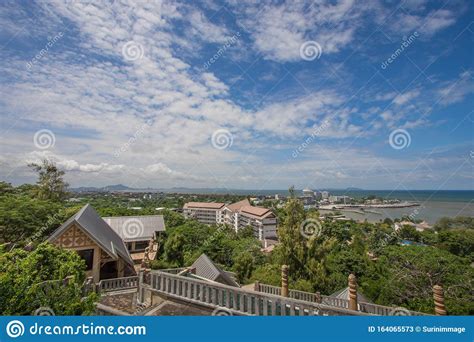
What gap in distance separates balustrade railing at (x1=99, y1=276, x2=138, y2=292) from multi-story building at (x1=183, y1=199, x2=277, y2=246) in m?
24.3

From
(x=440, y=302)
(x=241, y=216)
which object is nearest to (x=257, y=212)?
(x=241, y=216)

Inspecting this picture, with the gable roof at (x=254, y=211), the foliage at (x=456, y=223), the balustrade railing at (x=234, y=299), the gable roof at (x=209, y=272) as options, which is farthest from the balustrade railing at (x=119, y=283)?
the gable roof at (x=254, y=211)

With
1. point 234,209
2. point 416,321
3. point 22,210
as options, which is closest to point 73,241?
point 22,210

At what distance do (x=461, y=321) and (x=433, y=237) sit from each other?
31.6 m

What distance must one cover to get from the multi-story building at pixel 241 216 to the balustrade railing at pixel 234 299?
27013 millimetres

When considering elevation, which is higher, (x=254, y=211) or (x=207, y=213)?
(x=254, y=211)

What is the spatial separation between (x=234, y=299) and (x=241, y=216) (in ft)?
152

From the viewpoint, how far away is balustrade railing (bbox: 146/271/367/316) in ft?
10.1

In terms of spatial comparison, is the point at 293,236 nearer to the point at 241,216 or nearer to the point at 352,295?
the point at 352,295

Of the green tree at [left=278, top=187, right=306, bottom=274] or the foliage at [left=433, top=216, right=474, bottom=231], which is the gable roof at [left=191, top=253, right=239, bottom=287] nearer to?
the green tree at [left=278, top=187, right=306, bottom=274]

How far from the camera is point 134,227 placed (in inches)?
859

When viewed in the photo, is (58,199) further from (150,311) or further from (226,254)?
(150,311)

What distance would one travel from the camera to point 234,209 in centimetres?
5247

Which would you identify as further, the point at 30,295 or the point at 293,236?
the point at 293,236
